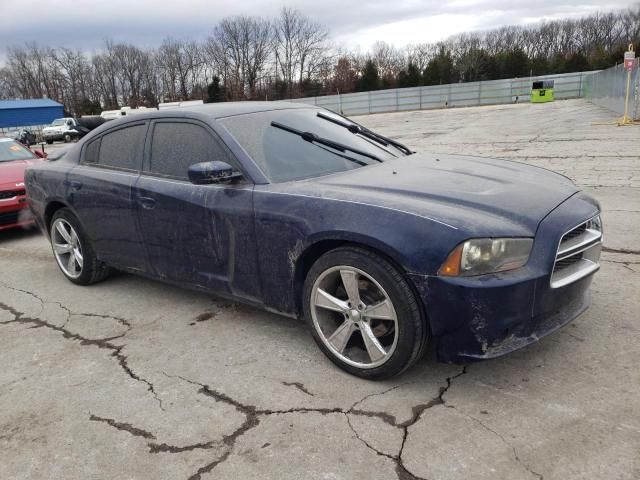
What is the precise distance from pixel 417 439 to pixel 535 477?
1.69 ft

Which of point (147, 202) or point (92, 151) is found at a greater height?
point (92, 151)

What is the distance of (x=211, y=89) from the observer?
70000 millimetres

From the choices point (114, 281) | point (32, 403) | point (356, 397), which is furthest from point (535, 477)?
point (114, 281)

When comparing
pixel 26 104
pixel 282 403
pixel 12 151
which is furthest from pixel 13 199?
pixel 26 104

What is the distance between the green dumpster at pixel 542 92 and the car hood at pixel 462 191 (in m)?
41.2

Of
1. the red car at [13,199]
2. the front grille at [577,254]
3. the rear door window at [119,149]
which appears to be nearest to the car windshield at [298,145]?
the rear door window at [119,149]

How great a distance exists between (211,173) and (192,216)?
490 mm

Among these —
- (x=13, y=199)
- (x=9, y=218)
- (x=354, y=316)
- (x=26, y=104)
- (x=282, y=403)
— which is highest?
(x=26, y=104)

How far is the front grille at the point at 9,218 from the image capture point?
275 inches

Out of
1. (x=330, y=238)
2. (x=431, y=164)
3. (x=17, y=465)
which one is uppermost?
(x=431, y=164)

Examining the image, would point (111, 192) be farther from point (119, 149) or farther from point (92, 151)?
point (92, 151)

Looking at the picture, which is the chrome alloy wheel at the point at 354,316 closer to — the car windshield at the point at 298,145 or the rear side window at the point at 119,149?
the car windshield at the point at 298,145

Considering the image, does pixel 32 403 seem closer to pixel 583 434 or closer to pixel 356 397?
pixel 356 397

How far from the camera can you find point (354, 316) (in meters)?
2.90
